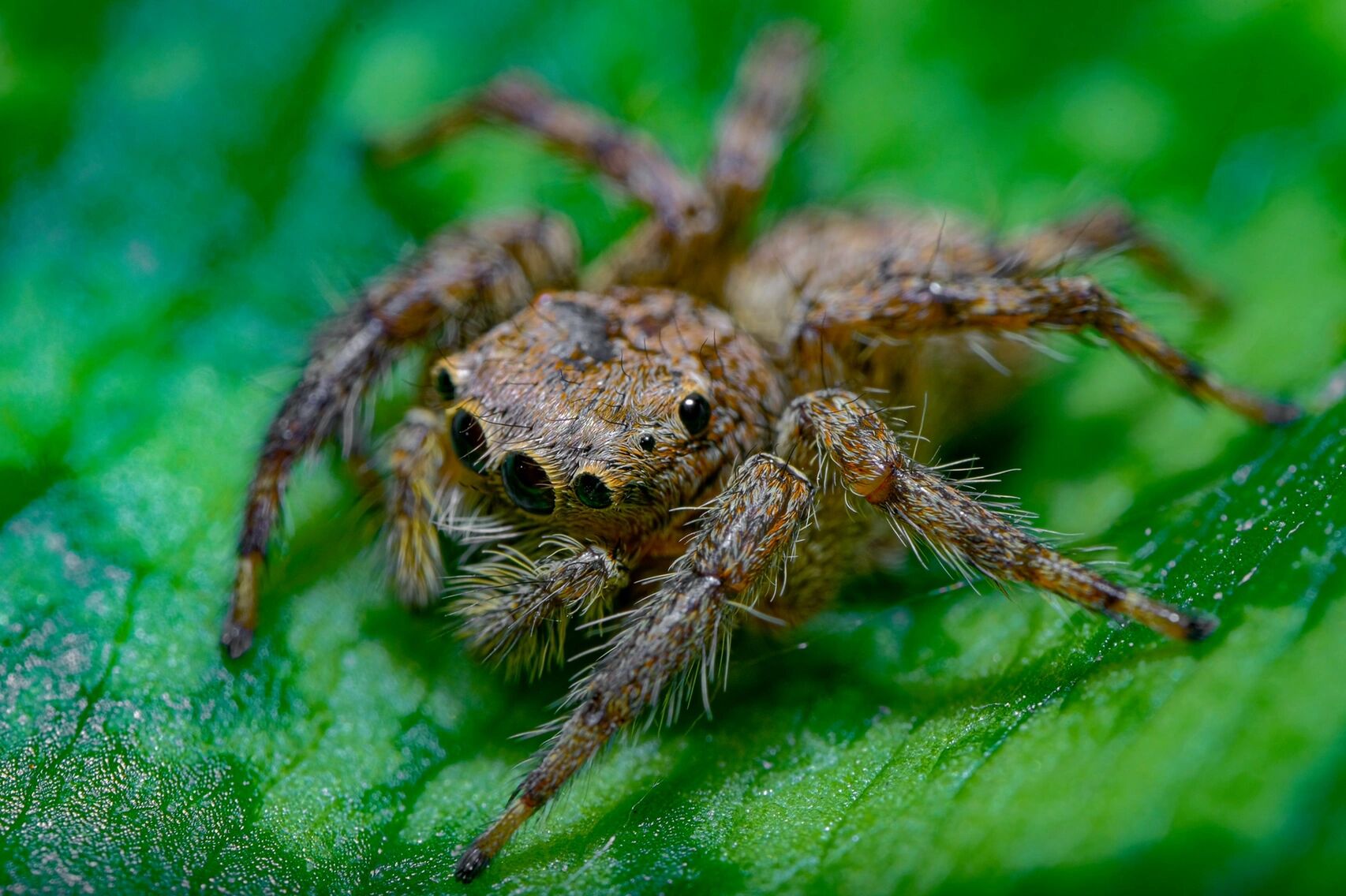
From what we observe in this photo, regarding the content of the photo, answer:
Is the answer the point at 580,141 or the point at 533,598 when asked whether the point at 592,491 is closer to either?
the point at 533,598

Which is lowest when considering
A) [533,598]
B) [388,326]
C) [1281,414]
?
[1281,414]

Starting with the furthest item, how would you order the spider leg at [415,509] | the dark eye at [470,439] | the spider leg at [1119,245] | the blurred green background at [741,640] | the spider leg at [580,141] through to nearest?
1. the spider leg at [580,141]
2. the spider leg at [1119,245]
3. the spider leg at [415,509]
4. the dark eye at [470,439]
5. the blurred green background at [741,640]

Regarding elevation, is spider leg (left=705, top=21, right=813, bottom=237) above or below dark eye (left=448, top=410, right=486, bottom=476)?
above

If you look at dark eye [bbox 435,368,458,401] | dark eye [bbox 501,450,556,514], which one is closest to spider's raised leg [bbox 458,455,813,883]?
dark eye [bbox 501,450,556,514]

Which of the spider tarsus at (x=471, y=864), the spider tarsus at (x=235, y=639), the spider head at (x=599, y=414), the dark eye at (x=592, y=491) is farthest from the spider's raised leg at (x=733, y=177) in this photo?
the spider tarsus at (x=471, y=864)

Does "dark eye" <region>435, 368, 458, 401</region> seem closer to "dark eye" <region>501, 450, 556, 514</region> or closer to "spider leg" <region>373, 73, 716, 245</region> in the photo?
"dark eye" <region>501, 450, 556, 514</region>

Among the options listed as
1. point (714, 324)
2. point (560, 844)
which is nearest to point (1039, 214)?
point (714, 324)

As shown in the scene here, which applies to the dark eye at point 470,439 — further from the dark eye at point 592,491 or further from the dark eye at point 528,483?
the dark eye at point 592,491

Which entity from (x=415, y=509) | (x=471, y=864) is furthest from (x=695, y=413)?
(x=471, y=864)
